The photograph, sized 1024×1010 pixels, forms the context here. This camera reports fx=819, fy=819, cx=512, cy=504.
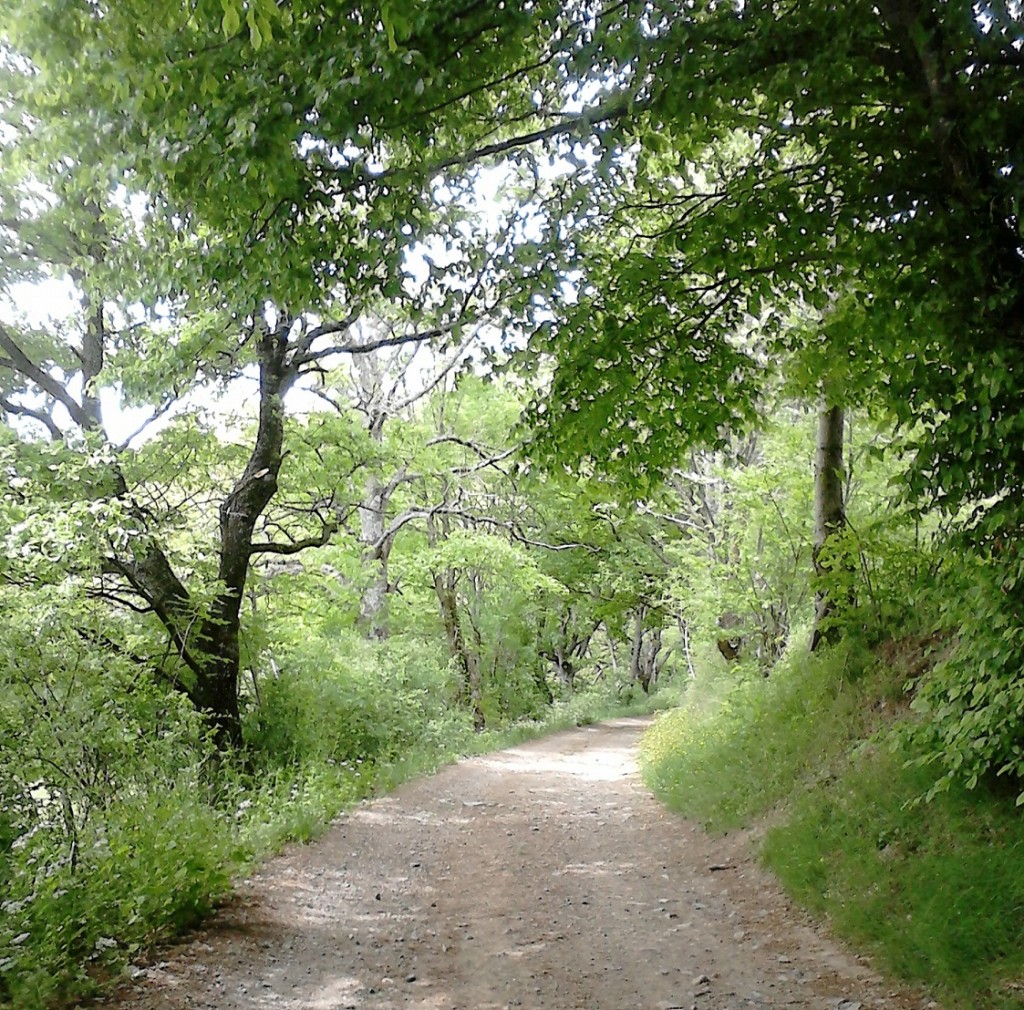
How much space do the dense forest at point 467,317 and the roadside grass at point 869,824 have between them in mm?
132

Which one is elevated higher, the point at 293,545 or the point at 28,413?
the point at 28,413

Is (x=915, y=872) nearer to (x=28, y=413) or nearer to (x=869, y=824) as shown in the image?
(x=869, y=824)

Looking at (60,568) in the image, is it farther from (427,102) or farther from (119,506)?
(427,102)

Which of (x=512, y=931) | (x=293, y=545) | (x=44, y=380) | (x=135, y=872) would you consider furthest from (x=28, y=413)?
(x=512, y=931)

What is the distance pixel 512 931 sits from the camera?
19.4 ft

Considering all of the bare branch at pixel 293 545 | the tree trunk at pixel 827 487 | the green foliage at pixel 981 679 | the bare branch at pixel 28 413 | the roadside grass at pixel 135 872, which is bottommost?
the roadside grass at pixel 135 872

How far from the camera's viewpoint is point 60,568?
26.7 ft

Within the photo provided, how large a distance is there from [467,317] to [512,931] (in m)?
4.52

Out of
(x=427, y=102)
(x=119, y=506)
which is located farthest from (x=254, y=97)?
(x=119, y=506)

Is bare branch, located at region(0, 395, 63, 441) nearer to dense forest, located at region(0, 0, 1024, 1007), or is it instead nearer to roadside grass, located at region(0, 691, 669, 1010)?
dense forest, located at region(0, 0, 1024, 1007)

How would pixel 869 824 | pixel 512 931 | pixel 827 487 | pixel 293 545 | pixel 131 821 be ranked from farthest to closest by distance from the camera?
pixel 293 545, pixel 827 487, pixel 131 821, pixel 869 824, pixel 512 931

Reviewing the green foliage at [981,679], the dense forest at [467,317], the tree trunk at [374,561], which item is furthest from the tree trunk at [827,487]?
the tree trunk at [374,561]

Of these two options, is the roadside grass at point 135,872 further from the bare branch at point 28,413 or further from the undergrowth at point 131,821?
the bare branch at point 28,413

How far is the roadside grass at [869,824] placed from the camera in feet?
14.2
